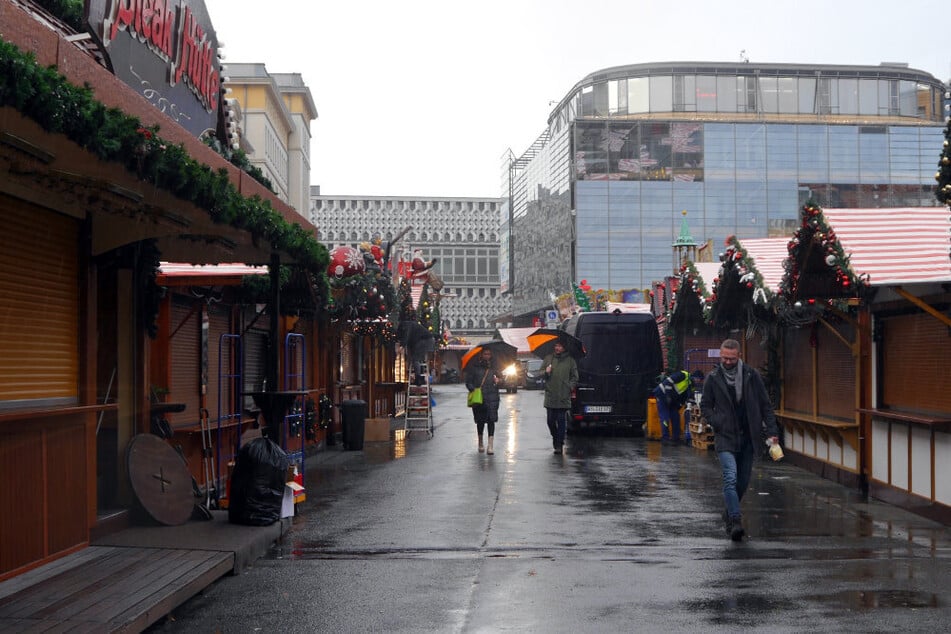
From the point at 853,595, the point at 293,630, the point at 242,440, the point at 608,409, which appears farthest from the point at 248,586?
the point at 608,409

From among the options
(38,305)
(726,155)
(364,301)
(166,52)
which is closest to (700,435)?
(364,301)

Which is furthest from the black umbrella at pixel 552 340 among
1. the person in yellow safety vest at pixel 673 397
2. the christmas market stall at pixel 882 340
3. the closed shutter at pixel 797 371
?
the christmas market stall at pixel 882 340

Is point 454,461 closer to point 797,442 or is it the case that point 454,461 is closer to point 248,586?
point 797,442

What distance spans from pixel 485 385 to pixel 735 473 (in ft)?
34.0

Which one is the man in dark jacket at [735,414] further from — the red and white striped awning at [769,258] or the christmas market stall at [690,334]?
the christmas market stall at [690,334]

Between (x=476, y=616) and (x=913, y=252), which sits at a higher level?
(x=913, y=252)

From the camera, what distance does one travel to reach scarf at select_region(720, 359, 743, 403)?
1074 cm

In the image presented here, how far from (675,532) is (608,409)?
576 inches

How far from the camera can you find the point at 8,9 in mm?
5086

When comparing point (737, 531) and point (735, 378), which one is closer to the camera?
point (737, 531)

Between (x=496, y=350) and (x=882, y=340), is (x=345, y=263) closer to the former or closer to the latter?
(x=496, y=350)

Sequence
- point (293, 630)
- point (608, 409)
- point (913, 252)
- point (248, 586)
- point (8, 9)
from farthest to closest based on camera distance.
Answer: point (608, 409)
point (913, 252)
point (248, 586)
point (293, 630)
point (8, 9)

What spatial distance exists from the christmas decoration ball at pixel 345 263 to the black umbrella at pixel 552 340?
5645mm

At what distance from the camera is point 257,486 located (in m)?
10.3
